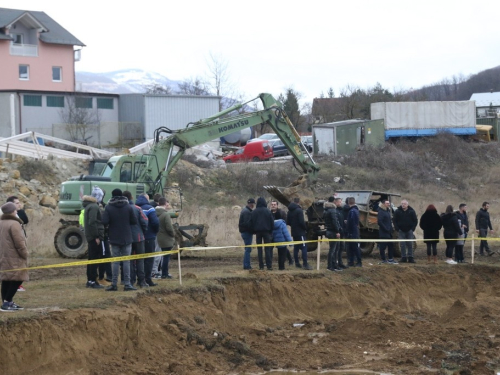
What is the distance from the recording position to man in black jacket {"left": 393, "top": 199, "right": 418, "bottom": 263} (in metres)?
20.4

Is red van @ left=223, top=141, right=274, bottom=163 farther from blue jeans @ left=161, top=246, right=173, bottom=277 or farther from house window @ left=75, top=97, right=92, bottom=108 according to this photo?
blue jeans @ left=161, top=246, right=173, bottom=277

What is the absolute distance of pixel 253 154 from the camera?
49531 mm

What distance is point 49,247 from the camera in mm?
23703

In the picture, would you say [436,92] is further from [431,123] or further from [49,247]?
[49,247]

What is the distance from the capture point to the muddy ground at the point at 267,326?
12.6m

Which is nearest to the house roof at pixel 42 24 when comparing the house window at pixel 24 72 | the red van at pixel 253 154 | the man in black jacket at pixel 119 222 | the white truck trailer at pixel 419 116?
the house window at pixel 24 72

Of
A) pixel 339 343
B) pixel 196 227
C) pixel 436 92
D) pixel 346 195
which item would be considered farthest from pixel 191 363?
pixel 436 92

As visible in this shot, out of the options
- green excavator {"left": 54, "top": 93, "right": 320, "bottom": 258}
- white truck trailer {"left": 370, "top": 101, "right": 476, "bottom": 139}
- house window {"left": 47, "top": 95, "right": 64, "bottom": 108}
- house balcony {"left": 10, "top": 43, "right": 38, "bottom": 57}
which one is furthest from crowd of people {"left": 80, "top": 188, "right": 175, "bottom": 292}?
house balcony {"left": 10, "top": 43, "right": 38, "bottom": 57}

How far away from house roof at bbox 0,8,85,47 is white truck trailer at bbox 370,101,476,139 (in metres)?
26.7

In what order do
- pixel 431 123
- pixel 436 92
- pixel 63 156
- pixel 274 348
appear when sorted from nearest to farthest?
pixel 274 348 → pixel 63 156 → pixel 431 123 → pixel 436 92

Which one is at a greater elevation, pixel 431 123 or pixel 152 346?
pixel 431 123

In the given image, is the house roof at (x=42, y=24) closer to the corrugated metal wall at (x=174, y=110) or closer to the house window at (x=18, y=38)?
the house window at (x=18, y=38)

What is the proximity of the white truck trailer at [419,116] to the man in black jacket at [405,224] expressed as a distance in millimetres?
33260

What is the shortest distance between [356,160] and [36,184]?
2068cm
